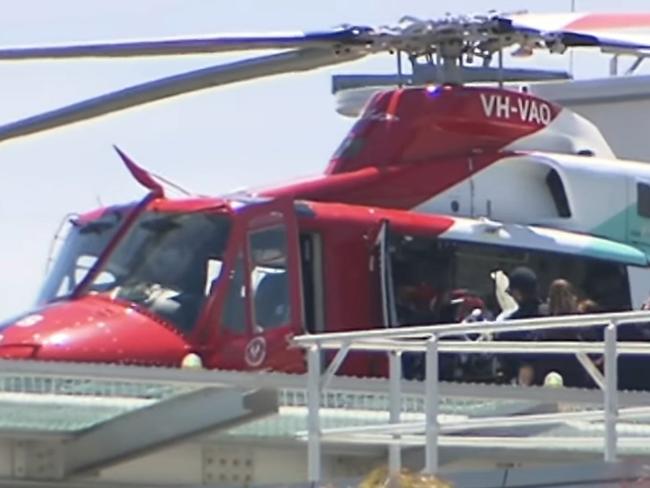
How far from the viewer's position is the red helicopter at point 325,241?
14188 millimetres

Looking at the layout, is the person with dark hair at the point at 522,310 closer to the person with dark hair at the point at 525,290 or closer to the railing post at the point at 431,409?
the person with dark hair at the point at 525,290

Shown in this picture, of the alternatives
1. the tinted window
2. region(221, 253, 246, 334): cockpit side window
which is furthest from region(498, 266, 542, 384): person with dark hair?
region(221, 253, 246, 334): cockpit side window

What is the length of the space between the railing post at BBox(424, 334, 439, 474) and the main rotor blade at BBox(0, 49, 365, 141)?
5913 mm

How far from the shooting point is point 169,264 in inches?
567

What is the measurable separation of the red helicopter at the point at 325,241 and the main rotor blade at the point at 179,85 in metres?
0.01

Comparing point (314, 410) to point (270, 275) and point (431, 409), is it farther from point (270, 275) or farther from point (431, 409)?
point (270, 275)

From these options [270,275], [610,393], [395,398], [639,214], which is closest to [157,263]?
[270,275]

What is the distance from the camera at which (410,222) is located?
15242 millimetres

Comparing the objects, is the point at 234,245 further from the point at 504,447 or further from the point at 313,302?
the point at 504,447

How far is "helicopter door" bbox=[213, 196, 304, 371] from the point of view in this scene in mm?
14320

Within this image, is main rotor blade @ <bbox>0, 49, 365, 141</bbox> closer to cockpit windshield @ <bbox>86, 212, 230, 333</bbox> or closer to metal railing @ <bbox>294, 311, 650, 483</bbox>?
cockpit windshield @ <bbox>86, 212, 230, 333</bbox>

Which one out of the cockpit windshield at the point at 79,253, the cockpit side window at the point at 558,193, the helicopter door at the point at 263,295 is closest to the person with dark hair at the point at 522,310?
the cockpit side window at the point at 558,193

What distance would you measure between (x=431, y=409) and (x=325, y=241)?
220 inches

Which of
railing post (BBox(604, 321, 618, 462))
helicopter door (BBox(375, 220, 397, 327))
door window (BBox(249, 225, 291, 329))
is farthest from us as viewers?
helicopter door (BBox(375, 220, 397, 327))
